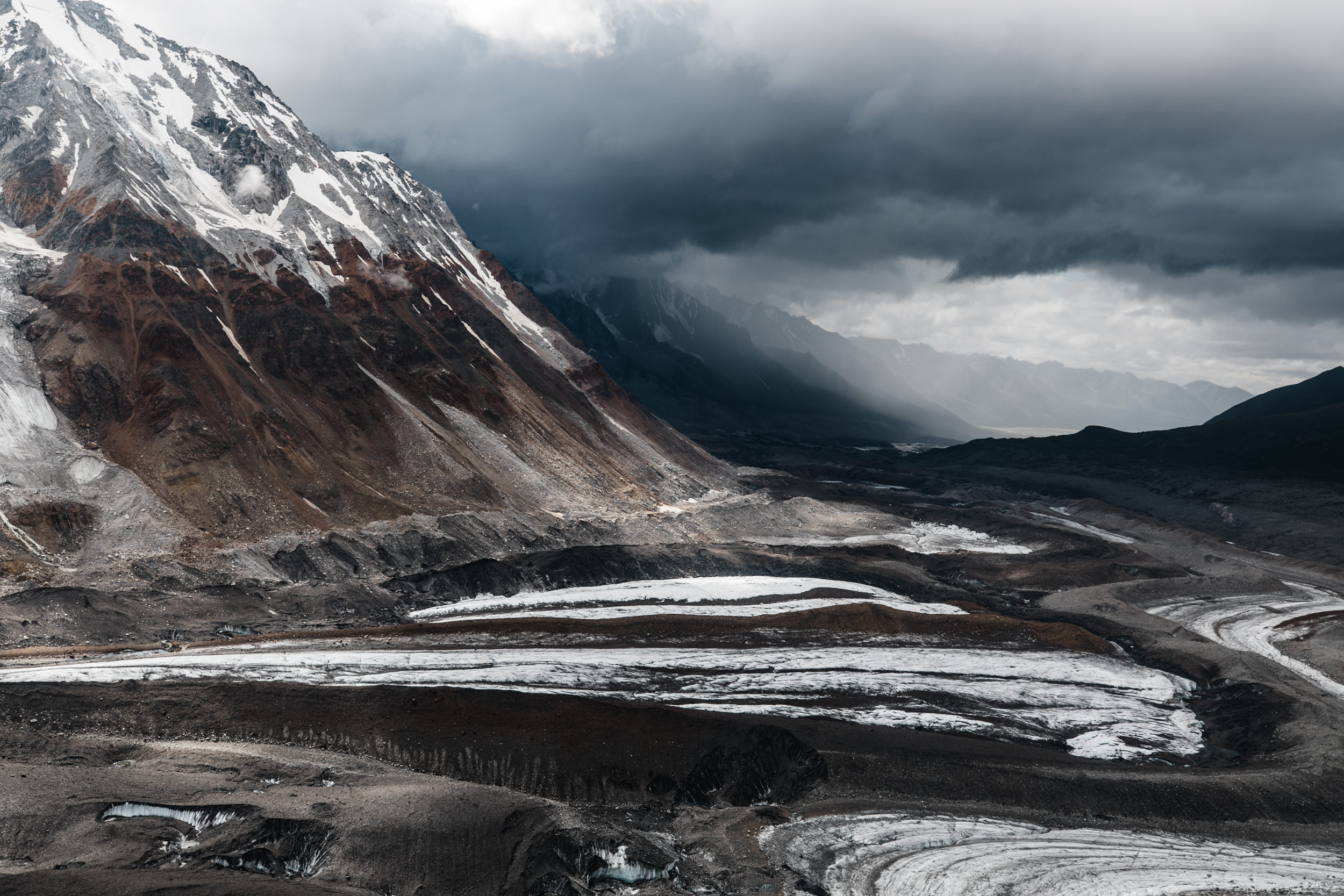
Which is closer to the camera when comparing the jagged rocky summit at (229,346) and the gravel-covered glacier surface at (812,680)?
the gravel-covered glacier surface at (812,680)

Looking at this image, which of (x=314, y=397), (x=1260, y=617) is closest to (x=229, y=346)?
(x=314, y=397)

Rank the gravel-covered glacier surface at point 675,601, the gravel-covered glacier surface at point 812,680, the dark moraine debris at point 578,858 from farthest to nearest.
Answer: the gravel-covered glacier surface at point 675,601 → the gravel-covered glacier surface at point 812,680 → the dark moraine debris at point 578,858

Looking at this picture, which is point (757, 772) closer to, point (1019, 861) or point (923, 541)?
point (1019, 861)

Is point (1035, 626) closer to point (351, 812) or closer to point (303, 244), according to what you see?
point (351, 812)

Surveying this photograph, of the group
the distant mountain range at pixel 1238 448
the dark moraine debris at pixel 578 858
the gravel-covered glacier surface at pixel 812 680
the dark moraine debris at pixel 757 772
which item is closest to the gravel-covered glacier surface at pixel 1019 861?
the dark moraine debris at pixel 757 772

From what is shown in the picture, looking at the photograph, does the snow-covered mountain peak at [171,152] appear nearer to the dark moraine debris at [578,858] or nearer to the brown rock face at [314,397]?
the brown rock face at [314,397]

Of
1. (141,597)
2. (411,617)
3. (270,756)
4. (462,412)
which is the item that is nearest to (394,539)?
(411,617)

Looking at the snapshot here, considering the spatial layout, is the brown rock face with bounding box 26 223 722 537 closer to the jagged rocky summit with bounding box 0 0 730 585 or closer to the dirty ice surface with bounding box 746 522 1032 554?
the jagged rocky summit with bounding box 0 0 730 585
